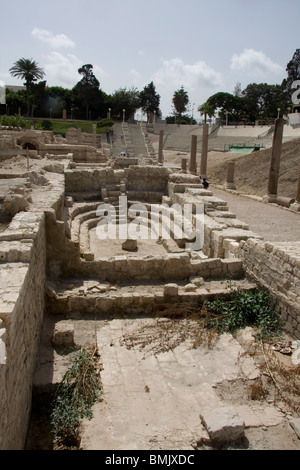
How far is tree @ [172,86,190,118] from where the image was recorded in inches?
2896

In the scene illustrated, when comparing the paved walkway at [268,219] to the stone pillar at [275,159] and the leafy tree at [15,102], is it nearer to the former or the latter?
the stone pillar at [275,159]

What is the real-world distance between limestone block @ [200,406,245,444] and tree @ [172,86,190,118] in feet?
245

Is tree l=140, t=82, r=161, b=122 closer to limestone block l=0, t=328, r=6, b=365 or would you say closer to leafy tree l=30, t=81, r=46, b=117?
leafy tree l=30, t=81, r=46, b=117

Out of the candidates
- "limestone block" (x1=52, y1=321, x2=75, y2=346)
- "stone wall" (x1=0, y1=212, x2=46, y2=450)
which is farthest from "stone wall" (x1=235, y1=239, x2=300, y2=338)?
"stone wall" (x1=0, y1=212, x2=46, y2=450)

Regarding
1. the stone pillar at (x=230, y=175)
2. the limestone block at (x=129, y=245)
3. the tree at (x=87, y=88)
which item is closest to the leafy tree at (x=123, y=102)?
the tree at (x=87, y=88)

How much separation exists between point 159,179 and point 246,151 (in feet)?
81.4

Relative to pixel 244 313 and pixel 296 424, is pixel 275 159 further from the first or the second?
pixel 296 424

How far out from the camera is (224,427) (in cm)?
404

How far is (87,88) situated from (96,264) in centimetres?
5828

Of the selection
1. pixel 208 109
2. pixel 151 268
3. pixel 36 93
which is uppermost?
pixel 36 93

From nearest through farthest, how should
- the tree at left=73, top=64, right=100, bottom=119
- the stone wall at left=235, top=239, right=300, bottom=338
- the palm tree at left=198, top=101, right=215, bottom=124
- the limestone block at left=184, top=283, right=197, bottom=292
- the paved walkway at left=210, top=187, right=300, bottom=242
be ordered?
the stone wall at left=235, top=239, right=300, bottom=338 → the limestone block at left=184, top=283, right=197, bottom=292 → the paved walkway at left=210, top=187, right=300, bottom=242 → the tree at left=73, top=64, right=100, bottom=119 → the palm tree at left=198, top=101, right=215, bottom=124

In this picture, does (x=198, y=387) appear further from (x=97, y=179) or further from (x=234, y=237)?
(x=97, y=179)

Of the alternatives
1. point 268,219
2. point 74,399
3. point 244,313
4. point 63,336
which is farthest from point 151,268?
point 268,219

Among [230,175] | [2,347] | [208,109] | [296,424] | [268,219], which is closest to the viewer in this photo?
[2,347]
